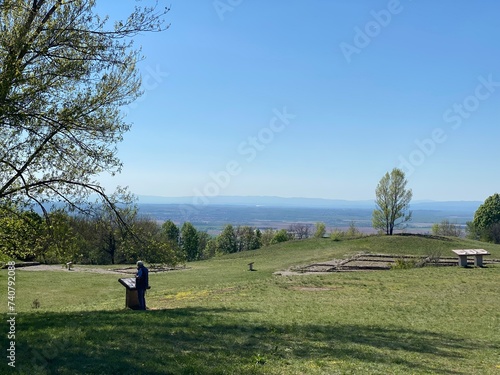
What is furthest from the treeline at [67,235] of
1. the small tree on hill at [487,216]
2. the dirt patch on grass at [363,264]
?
the small tree on hill at [487,216]

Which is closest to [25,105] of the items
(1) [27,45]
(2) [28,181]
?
(1) [27,45]

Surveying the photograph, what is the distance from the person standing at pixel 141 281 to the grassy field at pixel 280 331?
0.81 meters

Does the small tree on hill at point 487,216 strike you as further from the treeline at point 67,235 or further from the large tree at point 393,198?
the treeline at point 67,235

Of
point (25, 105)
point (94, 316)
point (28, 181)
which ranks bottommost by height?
point (94, 316)

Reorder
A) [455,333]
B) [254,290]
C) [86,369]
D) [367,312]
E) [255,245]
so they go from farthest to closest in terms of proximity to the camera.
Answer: [255,245] < [254,290] < [367,312] < [455,333] < [86,369]

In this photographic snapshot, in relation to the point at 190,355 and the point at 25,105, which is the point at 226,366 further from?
the point at 25,105

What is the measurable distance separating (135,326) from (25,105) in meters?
6.11

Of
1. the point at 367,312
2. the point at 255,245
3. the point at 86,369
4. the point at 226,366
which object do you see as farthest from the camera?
the point at 255,245

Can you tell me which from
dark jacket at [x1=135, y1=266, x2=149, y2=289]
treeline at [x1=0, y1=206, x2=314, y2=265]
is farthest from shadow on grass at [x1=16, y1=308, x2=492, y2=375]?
treeline at [x1=0, y1=206, x2=314, y2=265]

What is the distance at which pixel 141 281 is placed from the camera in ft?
45.5

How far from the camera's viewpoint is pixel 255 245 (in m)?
94.8

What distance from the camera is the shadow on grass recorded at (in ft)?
22.8

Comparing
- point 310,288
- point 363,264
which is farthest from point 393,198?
point 310,288

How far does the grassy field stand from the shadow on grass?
0.07 feet
